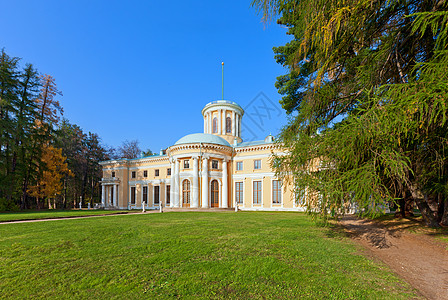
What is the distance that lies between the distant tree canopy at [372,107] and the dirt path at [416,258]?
5.00ft

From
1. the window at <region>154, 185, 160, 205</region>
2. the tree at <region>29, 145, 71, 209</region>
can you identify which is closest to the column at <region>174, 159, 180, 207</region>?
the window at <region>154, 185, 160, 205</region>

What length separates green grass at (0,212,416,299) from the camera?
160 inches

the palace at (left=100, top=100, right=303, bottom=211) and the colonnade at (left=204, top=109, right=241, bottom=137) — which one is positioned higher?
the colonnade at (left=204, top=109, right=241, bottom=137)

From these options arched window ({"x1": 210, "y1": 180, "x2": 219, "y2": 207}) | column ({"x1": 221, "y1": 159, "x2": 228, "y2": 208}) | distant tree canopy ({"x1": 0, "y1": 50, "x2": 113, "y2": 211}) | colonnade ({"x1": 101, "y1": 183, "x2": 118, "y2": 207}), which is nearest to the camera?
distant tree canopy ({"x1": 0, "y1": 50, "x2": 113, "y2": 211})

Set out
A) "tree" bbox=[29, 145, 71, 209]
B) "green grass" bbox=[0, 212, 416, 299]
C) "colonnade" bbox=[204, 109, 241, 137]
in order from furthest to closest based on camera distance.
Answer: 1. "colonnade" bbox=[204, 109, 241, 137]
2. "tree" bbox=[29, 145, 71, 209]
3. "green grass" bbox=[0, 212, 416, 299]

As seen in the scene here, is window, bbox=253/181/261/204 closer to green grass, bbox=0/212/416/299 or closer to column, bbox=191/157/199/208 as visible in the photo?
column, bbox=191/157/199/208

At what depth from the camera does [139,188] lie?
124 feet

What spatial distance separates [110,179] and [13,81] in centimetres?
1793

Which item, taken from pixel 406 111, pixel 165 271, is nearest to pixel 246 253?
pixel 165 271

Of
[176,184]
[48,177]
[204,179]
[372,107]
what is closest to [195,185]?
[204,179]

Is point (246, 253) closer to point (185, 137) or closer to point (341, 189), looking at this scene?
point (341, 189)

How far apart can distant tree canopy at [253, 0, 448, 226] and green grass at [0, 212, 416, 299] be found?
1388 millimetres

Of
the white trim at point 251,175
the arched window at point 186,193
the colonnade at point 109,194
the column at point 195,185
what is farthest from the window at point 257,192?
the colonnade at point 109,194

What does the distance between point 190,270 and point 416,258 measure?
238 inches
